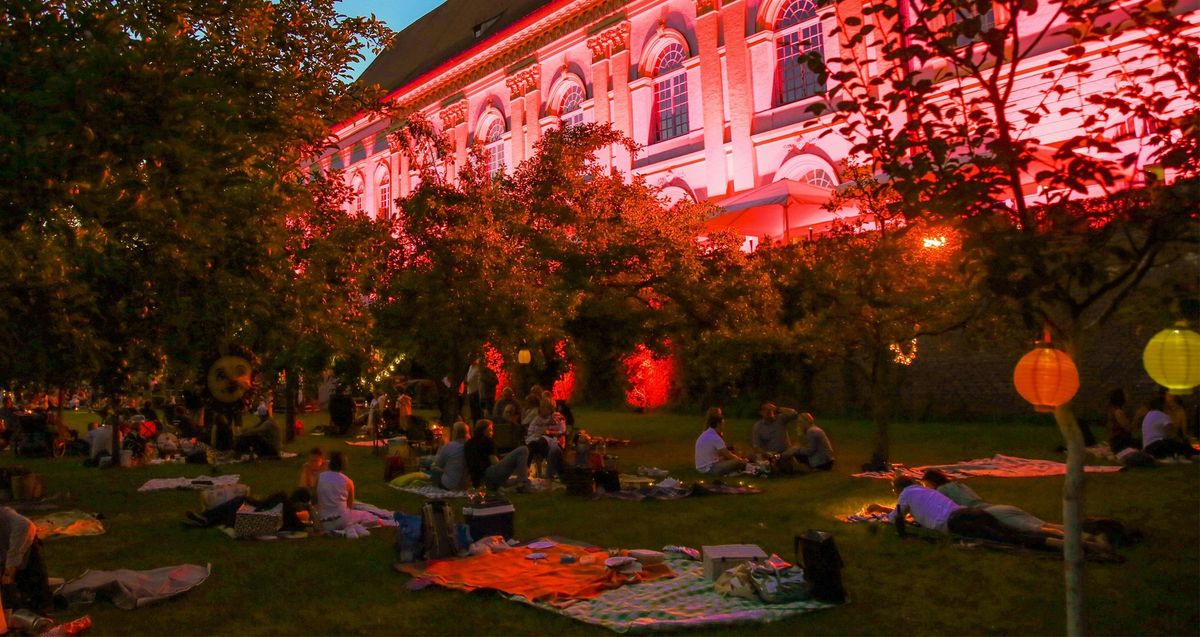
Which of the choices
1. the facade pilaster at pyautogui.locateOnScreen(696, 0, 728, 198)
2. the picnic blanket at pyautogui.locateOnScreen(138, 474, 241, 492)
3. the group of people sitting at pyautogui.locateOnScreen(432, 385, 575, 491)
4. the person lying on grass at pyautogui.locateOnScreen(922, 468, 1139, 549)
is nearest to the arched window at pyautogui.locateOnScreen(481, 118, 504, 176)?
the facade pilaster at pyautogui.locateOnScreen(696, 0, 728, 198)

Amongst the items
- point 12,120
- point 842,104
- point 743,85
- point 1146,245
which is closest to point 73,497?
point 12,120

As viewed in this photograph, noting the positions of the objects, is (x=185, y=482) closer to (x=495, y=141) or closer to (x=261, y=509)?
(x=261, y=509)

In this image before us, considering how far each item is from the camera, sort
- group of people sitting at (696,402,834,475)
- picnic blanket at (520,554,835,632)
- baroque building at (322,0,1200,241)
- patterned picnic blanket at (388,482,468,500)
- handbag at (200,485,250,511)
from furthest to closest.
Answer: baroque building at (322,0,1200,241), group of people sitting at (696,402,834,475), patterned picnic blanket at (388,482,468,500), handbag at (200,485,250,511), picnic blanket at (520,554,835,632)

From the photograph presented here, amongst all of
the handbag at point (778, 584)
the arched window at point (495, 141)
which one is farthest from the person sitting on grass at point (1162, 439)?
the arched window at point (495, 141)

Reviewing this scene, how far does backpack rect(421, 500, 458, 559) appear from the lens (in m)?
9.15

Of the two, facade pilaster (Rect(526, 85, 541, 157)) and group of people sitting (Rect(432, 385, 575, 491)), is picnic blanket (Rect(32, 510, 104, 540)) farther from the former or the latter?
facade pilaster (Rect(526, 85, 541, 157))

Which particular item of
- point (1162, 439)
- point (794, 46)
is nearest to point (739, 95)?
point (794, 46)

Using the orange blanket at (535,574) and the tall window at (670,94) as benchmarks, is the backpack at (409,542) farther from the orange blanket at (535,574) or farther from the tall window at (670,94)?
the tall window at (670,94)

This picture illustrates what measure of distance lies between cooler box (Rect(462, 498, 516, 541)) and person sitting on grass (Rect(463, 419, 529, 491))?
3767 millimetres

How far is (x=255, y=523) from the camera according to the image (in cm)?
1047

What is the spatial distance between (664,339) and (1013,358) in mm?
7920

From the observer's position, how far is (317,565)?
9.05 m

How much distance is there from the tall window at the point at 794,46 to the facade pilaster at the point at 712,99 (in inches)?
90.3

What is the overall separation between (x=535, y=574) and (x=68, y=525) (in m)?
6.50
